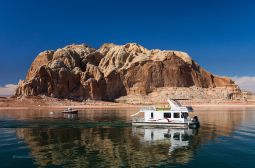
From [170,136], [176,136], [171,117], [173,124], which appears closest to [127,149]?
[170,136]

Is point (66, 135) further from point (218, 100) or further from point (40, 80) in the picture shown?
point (218, 100)

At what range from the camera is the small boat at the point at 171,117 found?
2335 inches

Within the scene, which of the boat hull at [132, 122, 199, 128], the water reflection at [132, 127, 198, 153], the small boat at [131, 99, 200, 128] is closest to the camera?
the water reflection at [132, 127, 198, 153]

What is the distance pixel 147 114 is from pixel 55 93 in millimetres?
123435

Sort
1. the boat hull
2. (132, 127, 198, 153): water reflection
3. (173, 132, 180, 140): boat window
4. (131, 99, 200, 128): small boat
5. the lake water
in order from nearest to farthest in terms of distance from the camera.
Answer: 1. the lake water
2. (132, 127, 198, 153): water reflection
3. (173, 132, 180, 140): boat window
4. the boat hull
5. (131, 99, 200, 128): small boat

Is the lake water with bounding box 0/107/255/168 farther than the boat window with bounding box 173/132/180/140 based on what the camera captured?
No

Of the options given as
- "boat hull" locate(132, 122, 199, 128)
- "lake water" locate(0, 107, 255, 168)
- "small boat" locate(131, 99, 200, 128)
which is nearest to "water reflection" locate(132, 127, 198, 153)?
"lake water" locate(0, 107, 255, 168)

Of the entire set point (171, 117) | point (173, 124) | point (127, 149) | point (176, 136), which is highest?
point (171, 117)

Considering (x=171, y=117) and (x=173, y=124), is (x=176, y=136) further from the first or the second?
(x=171, y=117)

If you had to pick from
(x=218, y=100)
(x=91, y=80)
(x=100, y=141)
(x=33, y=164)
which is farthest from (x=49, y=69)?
(x=33, y=164)

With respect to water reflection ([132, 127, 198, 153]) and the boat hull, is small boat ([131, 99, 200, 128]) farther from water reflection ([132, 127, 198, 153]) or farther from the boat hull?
water reflection ([132, 127, 198, 153])

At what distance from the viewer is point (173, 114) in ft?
199

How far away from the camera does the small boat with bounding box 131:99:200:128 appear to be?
→ 59312mm

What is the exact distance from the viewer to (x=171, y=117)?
2398 inches
